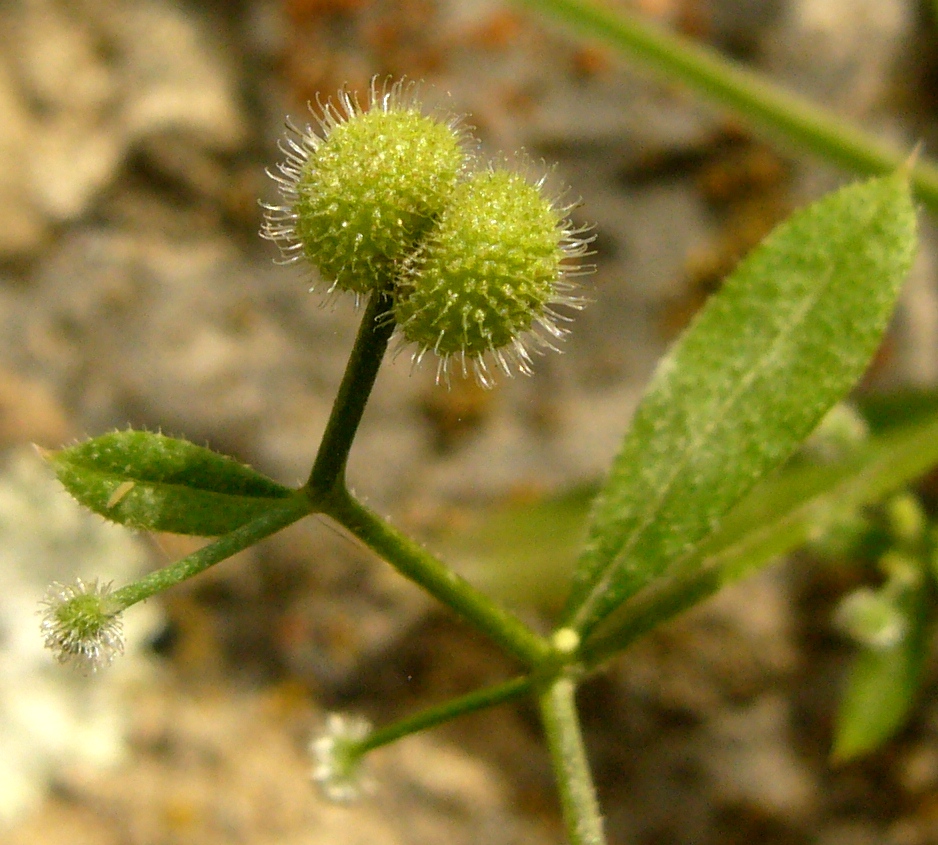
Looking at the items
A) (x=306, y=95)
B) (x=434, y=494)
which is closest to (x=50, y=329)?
(x=306, y=95)

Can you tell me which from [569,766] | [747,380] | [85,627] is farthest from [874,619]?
[85,627]

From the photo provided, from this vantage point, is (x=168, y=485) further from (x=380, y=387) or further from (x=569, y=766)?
(x=380, y=387)

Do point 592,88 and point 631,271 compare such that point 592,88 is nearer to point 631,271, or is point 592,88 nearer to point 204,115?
point 631,271

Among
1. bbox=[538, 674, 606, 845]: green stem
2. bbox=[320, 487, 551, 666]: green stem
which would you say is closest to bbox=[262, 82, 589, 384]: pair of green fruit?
bbox=[320, 487, 551, 666]: green stem

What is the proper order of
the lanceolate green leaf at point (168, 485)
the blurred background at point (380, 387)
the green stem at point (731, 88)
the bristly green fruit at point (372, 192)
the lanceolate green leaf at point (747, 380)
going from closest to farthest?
the bristly green fruit at point (372, 192) < the lanceolate green leaf at point (168, 485) < the lanceolate green leaf at point (747, 380) < the green stem at point (731, 88) < the blurred background at point (380, 387)

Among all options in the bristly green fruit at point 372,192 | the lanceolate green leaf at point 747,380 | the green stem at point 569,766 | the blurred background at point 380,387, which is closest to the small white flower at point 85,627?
the bristly green fruit at point 372,192

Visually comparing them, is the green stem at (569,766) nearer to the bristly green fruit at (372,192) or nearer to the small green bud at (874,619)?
the bristly green fruit at (372,192)
